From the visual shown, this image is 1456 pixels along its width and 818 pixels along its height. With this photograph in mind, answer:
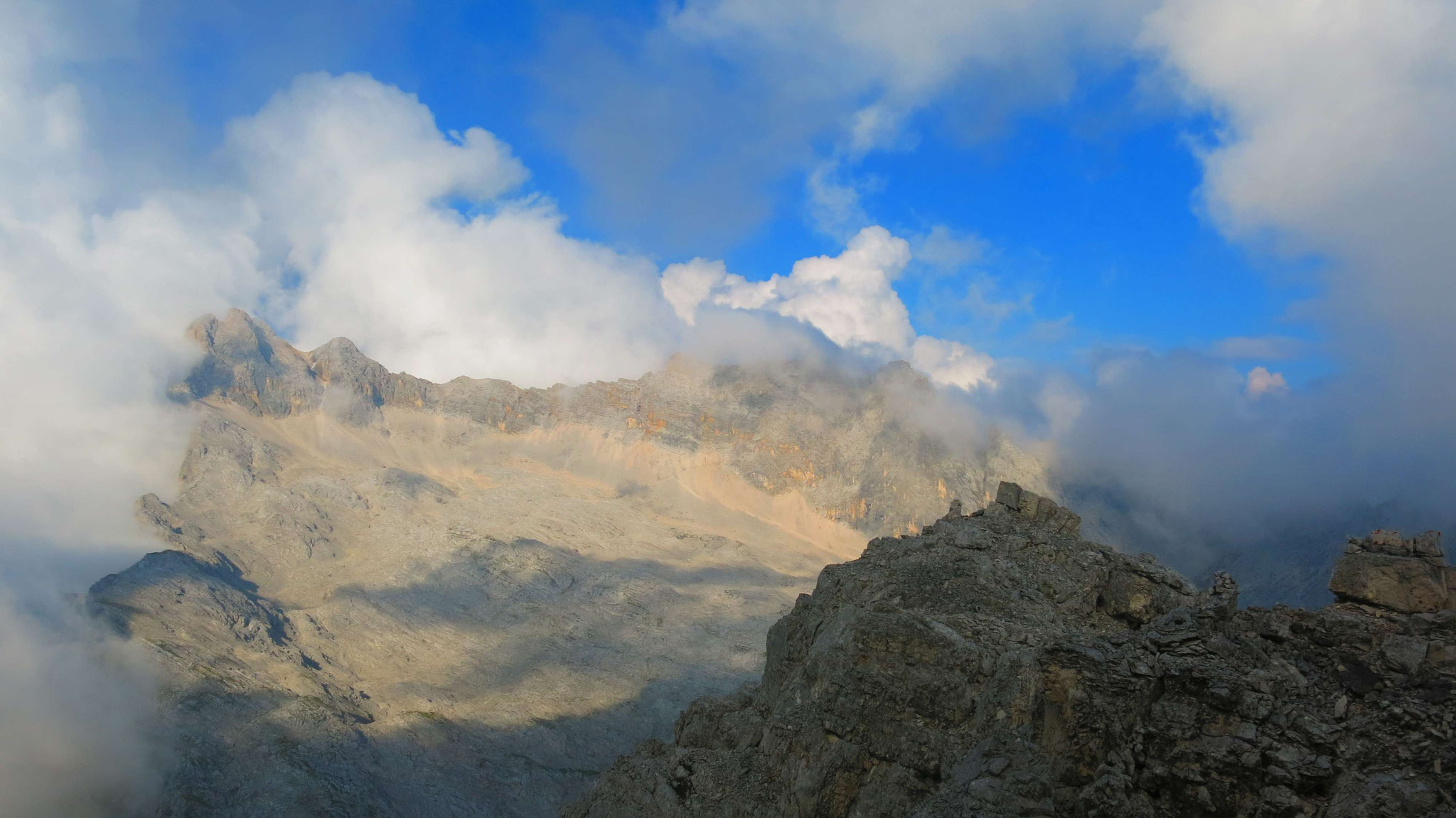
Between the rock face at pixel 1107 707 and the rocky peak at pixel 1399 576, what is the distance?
0.06 metres

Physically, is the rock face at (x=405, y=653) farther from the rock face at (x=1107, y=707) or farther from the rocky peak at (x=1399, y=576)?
the rocky peak at (x=1399, y=576)

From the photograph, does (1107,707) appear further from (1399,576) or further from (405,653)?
(405,653)

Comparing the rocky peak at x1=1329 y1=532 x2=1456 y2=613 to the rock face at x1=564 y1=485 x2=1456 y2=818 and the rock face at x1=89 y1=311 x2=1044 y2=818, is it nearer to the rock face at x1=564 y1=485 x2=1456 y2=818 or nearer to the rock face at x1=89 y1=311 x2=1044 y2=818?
the rock face at x1=564 y1=485 x2=1456 y2=818

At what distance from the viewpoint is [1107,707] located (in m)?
21.3

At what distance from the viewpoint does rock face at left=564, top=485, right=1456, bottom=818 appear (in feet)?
57.7

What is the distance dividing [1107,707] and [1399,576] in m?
9.07

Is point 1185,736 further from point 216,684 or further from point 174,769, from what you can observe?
point 216,684

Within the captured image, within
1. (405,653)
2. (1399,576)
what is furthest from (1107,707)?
(405,653)

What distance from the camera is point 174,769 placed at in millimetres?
87750

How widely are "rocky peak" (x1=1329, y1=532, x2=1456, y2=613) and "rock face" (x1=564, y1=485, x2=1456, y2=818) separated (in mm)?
55

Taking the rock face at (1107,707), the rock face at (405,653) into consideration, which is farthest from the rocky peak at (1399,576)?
the rock face at (405,653)

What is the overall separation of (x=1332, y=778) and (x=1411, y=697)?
253cm

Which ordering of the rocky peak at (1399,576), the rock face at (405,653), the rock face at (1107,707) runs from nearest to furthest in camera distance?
the rock face at (1107,707)
the rocky peak at (1399,576)
the rock face at (405,653)

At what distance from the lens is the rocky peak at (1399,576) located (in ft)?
71.7
